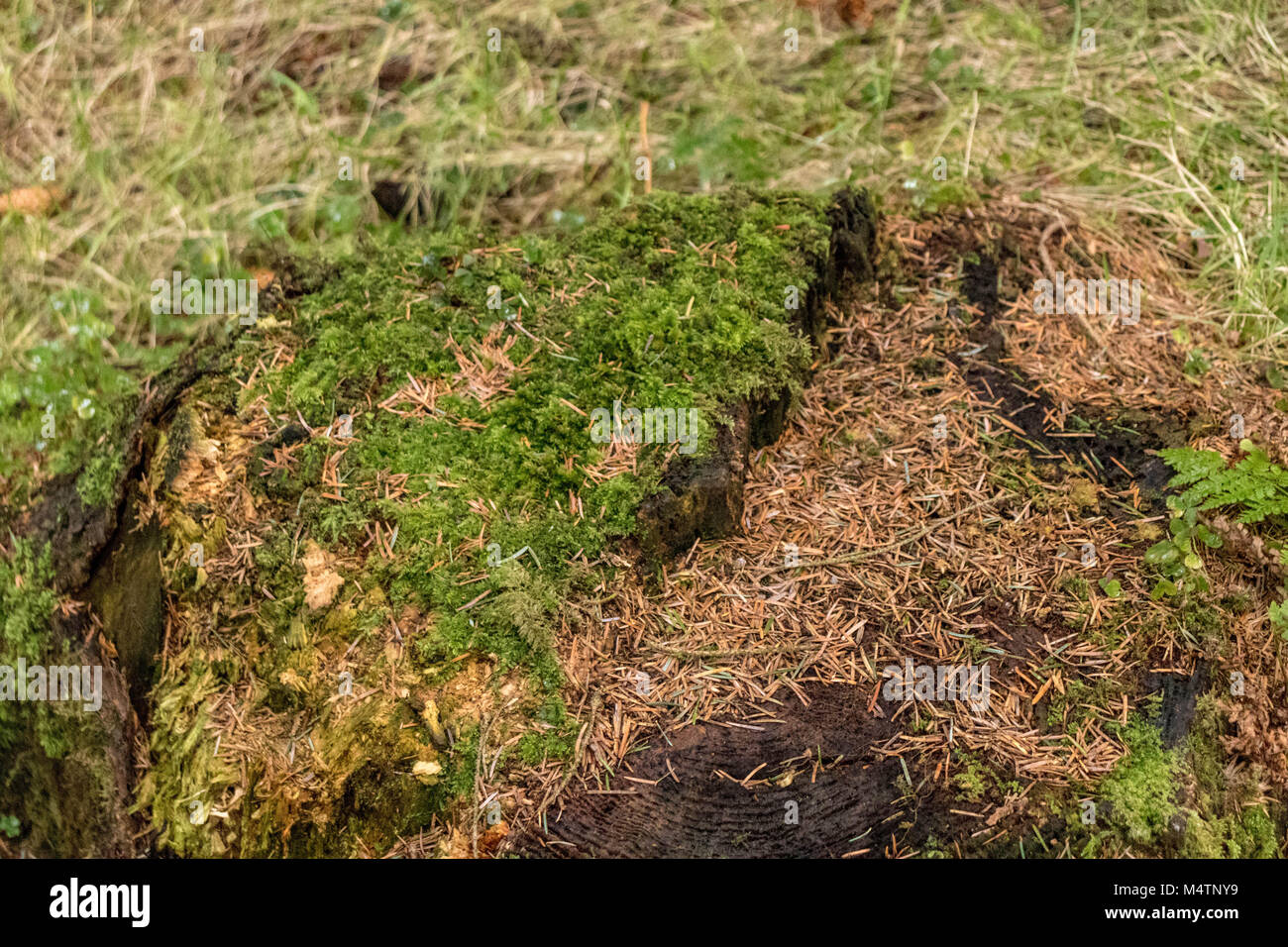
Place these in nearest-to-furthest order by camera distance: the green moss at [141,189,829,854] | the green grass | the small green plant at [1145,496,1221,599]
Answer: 1. the green moss at [141,189,829,854]
2. the small green plant at [1145,496,1221,599]
3. the green grass

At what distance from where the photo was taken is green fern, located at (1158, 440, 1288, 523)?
8.66ft

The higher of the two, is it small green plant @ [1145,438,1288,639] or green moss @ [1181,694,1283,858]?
small green plant @ [1145,438,1288,639]

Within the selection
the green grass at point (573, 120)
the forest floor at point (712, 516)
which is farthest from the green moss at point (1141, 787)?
the green grass at point (573, 120)

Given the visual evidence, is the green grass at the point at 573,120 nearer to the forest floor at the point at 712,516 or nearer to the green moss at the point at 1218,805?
the forest floor at the point at 712,516

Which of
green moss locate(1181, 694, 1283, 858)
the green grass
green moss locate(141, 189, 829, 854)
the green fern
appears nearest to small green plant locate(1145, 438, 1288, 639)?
the green fern

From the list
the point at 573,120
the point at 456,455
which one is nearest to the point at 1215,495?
the point at 456,455

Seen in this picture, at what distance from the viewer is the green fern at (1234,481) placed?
8.66 feet

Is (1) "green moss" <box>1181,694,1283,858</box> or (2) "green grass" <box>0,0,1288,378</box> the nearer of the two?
(1) "green moss" <box>1181,694,1283,858</box>

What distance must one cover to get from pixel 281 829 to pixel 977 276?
3.24 m

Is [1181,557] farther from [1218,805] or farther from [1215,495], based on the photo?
[1218,805]

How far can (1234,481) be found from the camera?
2689 mm

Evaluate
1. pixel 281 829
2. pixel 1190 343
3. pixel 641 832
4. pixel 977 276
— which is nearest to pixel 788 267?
pixel 977 276

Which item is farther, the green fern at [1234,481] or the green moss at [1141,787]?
the green fern at [1234,481]

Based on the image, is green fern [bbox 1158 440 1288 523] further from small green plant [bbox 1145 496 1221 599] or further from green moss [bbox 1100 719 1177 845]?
green moss [bbox 1100 719 1177 845]
